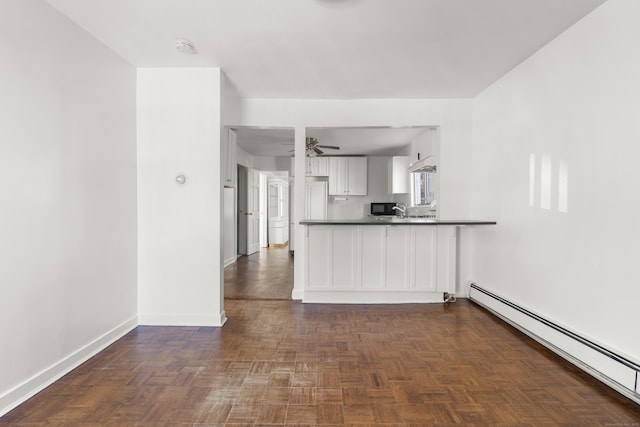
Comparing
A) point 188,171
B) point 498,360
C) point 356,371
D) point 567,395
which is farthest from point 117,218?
point 567,395

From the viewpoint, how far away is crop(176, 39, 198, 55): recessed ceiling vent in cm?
264

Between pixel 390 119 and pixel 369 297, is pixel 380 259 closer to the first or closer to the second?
pixel 369 297

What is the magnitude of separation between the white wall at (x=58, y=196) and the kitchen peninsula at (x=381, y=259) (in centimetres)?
203

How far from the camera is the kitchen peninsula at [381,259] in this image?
392cm

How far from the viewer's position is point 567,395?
1.99 meters

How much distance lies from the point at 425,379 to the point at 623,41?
8.14 feet

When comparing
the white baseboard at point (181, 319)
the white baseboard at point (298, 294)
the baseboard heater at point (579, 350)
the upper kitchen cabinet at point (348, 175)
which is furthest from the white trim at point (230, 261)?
the baseboard heater at point (579, 350)

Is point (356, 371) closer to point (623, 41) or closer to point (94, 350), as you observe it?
point (94, 350)

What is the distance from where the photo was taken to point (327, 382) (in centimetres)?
214

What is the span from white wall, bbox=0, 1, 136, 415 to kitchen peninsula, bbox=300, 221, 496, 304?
2.03m

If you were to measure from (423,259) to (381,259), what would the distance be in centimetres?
51

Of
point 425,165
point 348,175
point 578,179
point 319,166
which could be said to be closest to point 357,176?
point 348,175

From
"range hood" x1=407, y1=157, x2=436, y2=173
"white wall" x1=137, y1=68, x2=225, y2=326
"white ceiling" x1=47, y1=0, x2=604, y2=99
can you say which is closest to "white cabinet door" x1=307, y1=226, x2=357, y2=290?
"white wall" x1=137, y1=68, x2=225, y2=326

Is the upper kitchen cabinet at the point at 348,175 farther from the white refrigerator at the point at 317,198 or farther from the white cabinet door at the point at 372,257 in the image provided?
the white cabinet door at the point at 372,257
